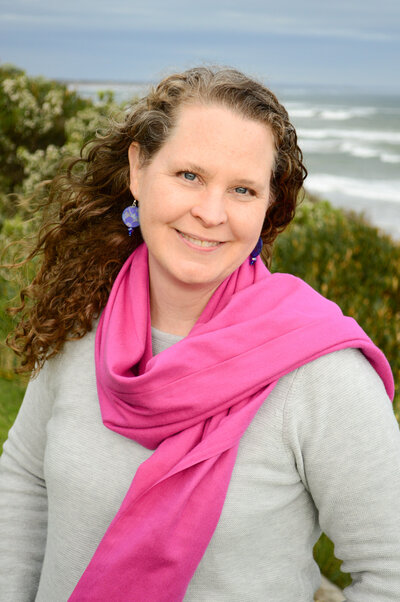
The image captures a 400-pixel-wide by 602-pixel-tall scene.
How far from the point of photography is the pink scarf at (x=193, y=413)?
1618mm

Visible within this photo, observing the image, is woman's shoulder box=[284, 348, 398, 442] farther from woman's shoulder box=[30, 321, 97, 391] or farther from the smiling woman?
woman's shoulder box=[30, 321, 97, 391]

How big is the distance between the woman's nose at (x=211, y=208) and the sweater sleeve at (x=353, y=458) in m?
0.45

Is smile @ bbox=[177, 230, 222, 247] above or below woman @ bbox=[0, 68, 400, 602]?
above

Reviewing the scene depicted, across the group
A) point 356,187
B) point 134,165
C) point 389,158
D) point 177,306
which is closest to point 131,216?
point 134,165

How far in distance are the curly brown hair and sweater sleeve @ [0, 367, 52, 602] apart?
0.16m

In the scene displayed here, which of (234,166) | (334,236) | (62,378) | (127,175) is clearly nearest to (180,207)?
(234,166)

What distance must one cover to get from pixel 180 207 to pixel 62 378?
64 cm

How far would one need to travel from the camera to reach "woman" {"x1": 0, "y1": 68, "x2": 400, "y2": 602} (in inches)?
62.2

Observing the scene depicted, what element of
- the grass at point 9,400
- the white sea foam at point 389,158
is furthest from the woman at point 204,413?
the white sea foam at point 389,158

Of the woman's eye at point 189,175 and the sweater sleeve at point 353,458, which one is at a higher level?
the woman's eye at point 189,175

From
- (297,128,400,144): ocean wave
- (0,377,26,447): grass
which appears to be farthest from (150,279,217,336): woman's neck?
(297,128,400,144): ocean wave

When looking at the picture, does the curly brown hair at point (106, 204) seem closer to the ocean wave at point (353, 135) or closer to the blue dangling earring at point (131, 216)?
the blue dangling earring at point (131, 216)

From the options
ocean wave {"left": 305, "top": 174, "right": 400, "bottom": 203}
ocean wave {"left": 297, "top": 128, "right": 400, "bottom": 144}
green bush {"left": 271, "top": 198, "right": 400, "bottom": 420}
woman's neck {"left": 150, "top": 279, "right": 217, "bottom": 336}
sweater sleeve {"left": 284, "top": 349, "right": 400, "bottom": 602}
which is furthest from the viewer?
ocean wave {"left": 297, "top": 128, "right": 400, "bottom": 144}

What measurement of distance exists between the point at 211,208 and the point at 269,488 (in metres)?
0.73
